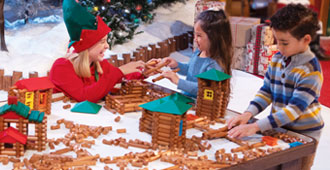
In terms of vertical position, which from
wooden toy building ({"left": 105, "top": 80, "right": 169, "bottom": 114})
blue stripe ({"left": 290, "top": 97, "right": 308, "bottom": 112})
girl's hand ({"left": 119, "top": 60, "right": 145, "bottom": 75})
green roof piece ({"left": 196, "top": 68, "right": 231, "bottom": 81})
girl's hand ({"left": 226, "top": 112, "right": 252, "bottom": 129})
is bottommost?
wooden toy building ({"left": 105, "top": 80, "right": 169, "bottom": 114})

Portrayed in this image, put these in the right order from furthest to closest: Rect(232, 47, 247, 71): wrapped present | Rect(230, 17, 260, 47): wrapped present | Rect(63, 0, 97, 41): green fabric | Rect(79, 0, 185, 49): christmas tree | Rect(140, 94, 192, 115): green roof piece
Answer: Rect(232, 47, 247, 71): wrapped present
Rect(230, 17, 260, 47): wrapped present
Rect(79, 0, 185, 49): christmas tree
Rect(63, 0, 97, 41): green fabric
Rect(140, 94, 192, 115): green roof piece

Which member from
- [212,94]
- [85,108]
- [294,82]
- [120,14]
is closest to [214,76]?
[212,94]

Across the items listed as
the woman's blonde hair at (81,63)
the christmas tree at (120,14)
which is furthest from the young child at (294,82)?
the christmas tree at (120,14)

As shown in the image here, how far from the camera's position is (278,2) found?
758 cm

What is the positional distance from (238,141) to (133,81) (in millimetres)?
817

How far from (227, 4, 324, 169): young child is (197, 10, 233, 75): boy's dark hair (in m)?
0.47

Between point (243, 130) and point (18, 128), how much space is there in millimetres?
920

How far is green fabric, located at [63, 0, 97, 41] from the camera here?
91.1 inches

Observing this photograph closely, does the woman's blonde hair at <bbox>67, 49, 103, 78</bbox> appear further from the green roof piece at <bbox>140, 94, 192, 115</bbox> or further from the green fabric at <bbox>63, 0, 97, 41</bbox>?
the green roof piece at <bbox>140, 94, 192, 115</bbox>

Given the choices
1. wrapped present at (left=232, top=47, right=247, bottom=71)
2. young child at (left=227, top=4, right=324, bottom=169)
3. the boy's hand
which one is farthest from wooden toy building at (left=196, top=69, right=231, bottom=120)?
wrapped present at (left=232, top=47, right=247, bottom=71)

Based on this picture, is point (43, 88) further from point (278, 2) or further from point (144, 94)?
point (278, 2)

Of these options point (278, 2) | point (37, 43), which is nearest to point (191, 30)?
point (278, 2)

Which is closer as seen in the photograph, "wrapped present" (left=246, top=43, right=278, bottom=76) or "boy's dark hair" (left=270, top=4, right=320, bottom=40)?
"boy's dark hair" (left=270, top=4, right=320, bottom=40)

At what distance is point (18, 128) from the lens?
166cm
